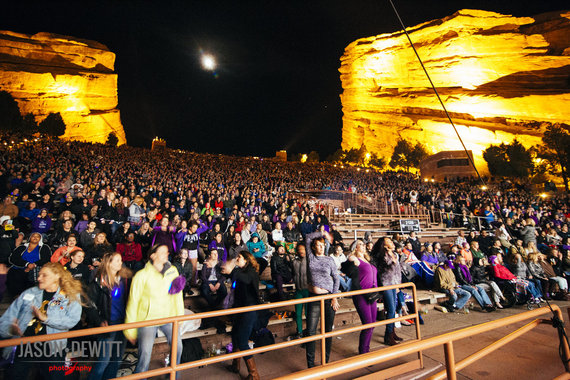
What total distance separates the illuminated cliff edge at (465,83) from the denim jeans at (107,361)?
6182cm

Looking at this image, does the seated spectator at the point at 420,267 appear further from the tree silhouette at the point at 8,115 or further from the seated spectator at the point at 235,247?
the tree silhouette at the point at 8,115

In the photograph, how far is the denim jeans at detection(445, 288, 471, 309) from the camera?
21.5 feet

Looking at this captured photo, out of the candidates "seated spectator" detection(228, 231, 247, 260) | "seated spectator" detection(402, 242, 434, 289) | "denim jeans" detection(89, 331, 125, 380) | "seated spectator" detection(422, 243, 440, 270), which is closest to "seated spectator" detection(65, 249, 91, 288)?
"denim jeans" detection(89, 331, 125, 380)

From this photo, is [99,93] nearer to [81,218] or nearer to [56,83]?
[56,83]

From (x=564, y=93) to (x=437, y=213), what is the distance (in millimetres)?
65362

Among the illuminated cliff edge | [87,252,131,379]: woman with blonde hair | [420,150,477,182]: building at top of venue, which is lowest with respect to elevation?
[87,252,131,379]: woman with blonde hair

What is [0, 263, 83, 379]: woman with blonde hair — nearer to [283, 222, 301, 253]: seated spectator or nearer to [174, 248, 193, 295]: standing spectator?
[174, 248, 193, 295]: standing spectator

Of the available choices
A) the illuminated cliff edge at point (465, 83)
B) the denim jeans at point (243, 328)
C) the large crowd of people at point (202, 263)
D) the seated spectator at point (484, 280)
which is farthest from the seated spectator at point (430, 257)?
the illuminated cliff edge at point (465, 83)

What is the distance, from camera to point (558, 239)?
10.6 m

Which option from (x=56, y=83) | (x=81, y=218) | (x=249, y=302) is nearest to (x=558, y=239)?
(x=249, y=302)

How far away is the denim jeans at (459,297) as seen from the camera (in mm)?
6543

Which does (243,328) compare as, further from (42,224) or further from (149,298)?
(42,224)

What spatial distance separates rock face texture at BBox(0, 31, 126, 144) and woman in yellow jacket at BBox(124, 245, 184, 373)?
87779 millimetres

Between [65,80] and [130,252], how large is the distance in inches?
3823
